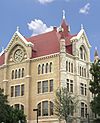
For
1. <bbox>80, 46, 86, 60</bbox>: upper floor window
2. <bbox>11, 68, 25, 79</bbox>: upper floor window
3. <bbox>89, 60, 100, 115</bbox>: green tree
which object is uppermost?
<bbox>80, 46, 86, 60</bbox>: upper floor window

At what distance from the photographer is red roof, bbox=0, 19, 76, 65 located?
7562cm

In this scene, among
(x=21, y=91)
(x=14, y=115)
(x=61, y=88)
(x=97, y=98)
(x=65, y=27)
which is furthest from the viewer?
(x=65, y=27)

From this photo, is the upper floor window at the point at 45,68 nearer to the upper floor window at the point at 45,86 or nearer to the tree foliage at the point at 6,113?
the upper floor window at the point at 45,86

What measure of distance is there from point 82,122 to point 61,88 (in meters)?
10.5

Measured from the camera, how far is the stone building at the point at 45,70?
72375mm

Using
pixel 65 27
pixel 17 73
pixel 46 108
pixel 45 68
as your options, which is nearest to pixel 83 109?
pixel 46 108

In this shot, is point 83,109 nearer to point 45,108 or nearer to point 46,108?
point 46,108

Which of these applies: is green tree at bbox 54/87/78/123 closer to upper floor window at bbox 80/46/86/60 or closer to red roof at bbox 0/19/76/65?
red roof at bbox 0/19/76/65

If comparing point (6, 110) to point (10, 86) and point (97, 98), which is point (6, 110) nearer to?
point (97, 98)

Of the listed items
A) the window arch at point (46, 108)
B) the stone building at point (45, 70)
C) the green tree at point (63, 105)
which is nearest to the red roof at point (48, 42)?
the stone building at point (45, 70)

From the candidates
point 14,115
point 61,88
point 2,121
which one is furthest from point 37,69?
point 2,121

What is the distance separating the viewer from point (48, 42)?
78.4 m

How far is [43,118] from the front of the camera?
72.2 m

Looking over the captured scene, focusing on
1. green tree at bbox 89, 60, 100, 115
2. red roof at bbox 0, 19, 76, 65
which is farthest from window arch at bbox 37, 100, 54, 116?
green tree at bbox 89, 60, 100, 115
